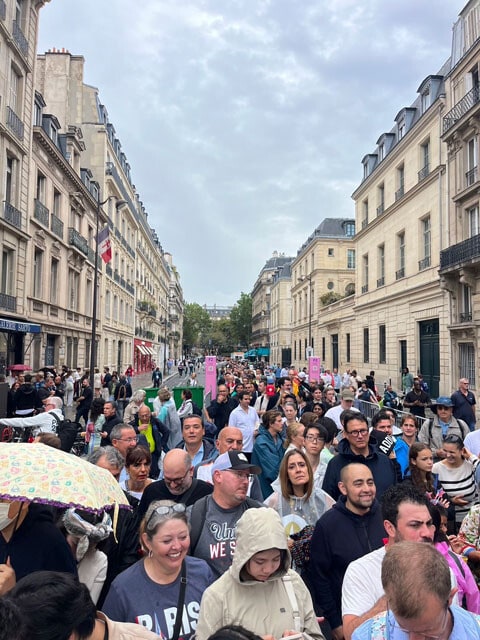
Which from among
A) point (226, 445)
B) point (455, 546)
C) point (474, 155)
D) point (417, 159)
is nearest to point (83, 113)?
point (417, 159)

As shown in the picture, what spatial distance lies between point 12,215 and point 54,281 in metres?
6.20

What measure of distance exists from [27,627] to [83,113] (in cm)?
3642

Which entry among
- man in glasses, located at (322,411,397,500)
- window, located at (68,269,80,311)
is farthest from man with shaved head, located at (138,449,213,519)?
window, located at (68,269,80,311)

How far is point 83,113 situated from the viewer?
32.6m

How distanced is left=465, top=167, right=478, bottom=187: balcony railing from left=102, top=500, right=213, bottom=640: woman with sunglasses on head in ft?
68.0

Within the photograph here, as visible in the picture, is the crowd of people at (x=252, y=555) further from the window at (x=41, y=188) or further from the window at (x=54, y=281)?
the window at (x=54, y=281)

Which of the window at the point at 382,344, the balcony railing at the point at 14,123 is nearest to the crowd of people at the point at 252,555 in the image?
the balcony railing at the point at 14,123

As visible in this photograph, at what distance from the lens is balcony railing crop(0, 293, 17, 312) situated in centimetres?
1749

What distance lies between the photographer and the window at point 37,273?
21.4 m

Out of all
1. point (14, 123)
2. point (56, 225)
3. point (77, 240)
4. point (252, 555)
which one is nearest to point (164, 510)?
point (252, 555)

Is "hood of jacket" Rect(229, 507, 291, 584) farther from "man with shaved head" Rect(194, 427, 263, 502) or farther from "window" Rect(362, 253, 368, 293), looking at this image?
"window" Rect(362, 253, 368, 293)

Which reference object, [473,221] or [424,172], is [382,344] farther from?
[473,221]

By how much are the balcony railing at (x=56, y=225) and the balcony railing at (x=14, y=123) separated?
4821 mm

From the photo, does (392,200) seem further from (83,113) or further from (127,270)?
(127,270)
